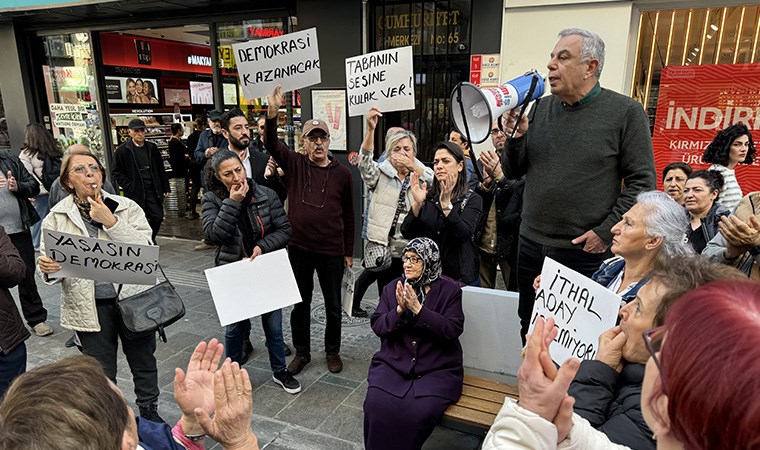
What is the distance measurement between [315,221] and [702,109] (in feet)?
15.2

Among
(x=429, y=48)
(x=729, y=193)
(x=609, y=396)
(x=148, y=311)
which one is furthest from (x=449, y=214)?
(x=429, y=48)

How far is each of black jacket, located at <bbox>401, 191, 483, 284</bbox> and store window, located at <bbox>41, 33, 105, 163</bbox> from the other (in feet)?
25.1

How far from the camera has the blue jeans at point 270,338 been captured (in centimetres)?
371

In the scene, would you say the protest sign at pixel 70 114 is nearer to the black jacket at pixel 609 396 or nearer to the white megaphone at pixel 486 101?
the white megaphone at pixel 486 101

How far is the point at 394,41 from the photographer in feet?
20.7

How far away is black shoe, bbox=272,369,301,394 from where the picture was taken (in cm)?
370

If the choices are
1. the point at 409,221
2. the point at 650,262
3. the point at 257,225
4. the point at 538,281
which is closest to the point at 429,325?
the point at 538,281

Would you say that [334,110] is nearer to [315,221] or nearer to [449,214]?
[315,221]

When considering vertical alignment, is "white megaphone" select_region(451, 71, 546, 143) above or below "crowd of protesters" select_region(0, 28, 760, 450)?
above

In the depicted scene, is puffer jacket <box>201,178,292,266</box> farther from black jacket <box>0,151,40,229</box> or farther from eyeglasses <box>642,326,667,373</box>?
eyeglasses <box>642,326,667,373</box>

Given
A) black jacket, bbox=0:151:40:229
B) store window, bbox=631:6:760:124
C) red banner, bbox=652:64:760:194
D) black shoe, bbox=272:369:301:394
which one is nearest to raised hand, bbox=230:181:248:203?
black shoe, bbox=272:369:301:394

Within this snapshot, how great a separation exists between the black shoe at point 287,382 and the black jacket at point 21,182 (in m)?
2.92

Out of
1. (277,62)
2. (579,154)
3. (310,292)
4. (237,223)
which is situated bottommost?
(310,292)

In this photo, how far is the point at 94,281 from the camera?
113 inches
